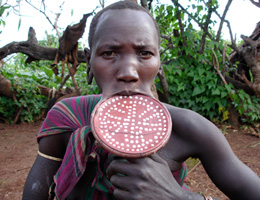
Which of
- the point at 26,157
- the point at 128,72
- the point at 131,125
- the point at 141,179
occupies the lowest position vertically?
the point at 26,157

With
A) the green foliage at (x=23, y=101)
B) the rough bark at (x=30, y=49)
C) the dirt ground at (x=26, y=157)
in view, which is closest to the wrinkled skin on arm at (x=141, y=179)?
the dirt ground at (x=26, y=157)

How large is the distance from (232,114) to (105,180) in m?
4.13

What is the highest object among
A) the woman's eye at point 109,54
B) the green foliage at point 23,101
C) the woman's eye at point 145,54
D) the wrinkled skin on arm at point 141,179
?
the woman's eye at point 145,54

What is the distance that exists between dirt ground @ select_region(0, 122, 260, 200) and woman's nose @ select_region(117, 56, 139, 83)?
2266mm

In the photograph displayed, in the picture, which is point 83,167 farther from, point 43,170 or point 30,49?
point 30,49

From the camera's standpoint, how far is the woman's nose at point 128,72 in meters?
1.03

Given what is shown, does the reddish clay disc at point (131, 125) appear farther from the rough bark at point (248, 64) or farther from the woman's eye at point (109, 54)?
the rough bark at point (248, 64)

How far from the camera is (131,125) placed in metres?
0.92

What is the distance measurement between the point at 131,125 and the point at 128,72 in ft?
0.79

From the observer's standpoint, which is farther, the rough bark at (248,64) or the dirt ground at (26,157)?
the rough bark at (248,64)

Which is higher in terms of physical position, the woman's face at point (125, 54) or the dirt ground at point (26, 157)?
the woman's face at point (125, 54)

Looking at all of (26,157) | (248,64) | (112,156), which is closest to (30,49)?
(26,157)

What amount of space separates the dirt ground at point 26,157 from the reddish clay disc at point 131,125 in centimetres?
223

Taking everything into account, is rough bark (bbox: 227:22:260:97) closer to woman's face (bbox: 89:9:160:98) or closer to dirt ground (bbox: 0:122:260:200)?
dirt ground (bbox: 0:122:260:200)
